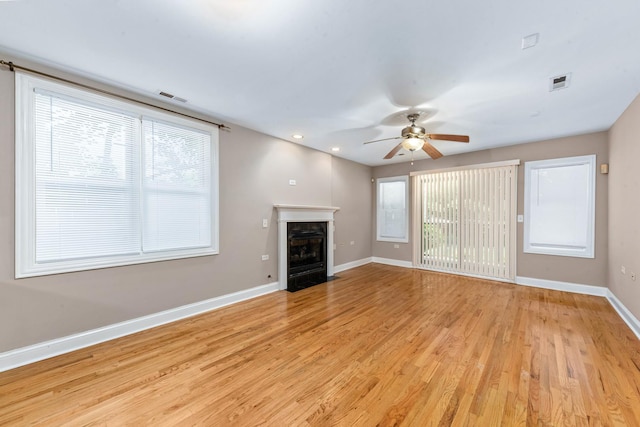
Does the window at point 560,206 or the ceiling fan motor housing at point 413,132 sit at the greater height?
the ceiling fan motor housing at point 413,132

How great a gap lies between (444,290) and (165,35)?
5023mm

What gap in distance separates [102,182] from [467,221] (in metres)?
6.16

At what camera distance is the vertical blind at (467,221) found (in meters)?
4.92

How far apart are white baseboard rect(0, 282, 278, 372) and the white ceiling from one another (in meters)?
2.64

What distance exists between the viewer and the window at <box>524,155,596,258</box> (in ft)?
13.7

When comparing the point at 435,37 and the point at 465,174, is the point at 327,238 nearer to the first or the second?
the point at 465,174

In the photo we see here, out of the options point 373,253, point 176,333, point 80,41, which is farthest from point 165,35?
point 373,253

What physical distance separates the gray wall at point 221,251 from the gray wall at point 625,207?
4.35 metres

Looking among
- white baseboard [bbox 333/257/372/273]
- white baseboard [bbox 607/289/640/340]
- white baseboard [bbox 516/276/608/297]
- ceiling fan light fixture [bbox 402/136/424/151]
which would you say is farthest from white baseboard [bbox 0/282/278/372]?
white baseboard [bbox 516/276/608/297]

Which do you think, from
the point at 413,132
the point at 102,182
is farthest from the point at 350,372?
the point at 102,182

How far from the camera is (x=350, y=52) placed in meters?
2.12

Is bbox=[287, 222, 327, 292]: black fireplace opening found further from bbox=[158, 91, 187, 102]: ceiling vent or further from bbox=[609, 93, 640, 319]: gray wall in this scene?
bbox=[609, 93, 640, 319]: gray wall

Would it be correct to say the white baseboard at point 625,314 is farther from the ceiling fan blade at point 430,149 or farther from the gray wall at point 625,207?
the ceiling fan blade at point 430,149

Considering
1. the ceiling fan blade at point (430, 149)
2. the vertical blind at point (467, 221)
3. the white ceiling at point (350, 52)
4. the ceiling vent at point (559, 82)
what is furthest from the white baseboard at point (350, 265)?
the ceiling vent at point (559, 82)
